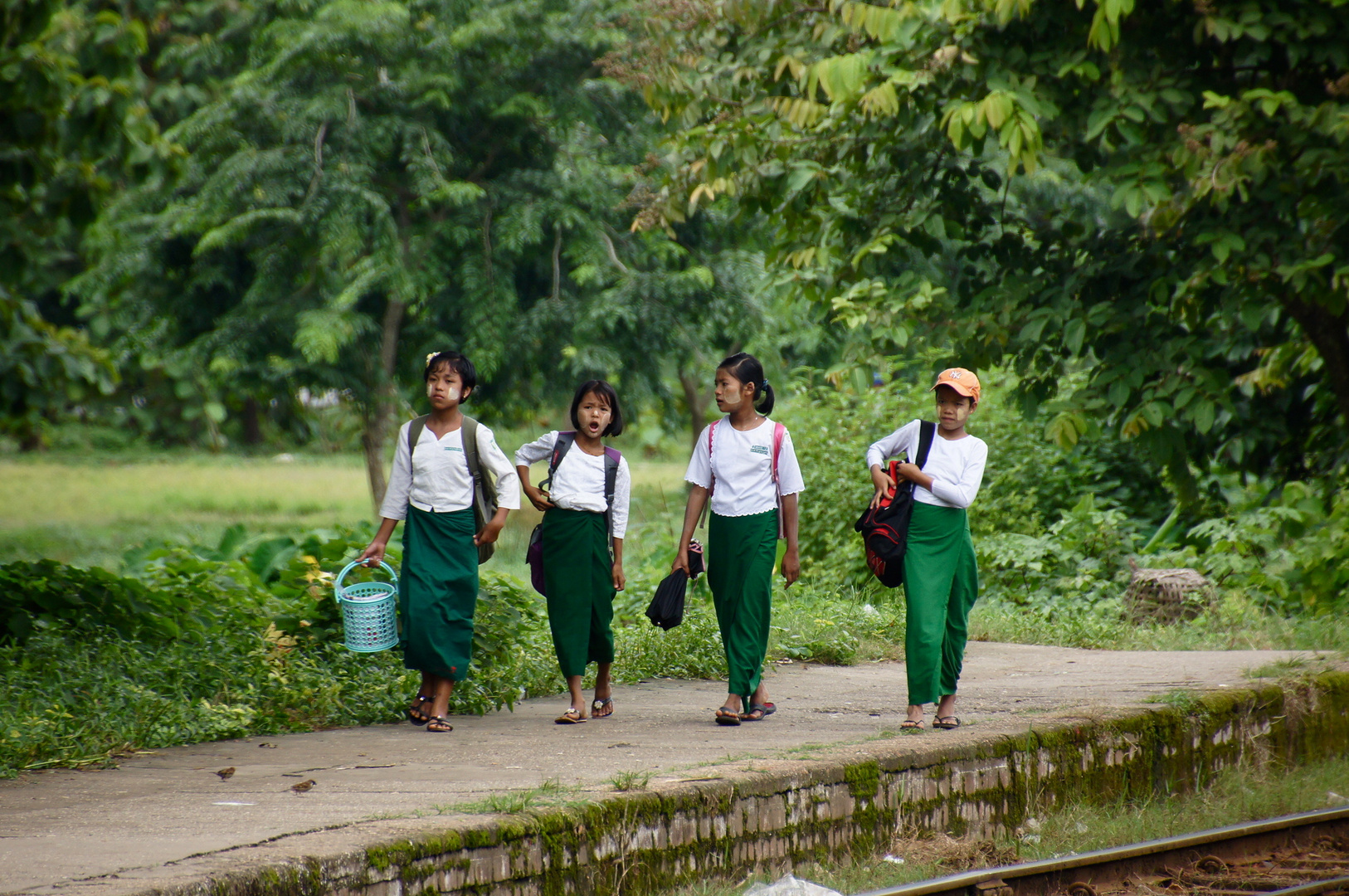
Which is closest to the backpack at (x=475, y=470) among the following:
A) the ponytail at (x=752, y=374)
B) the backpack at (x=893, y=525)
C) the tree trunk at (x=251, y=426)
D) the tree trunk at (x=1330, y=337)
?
the ponytail at (x=752, y=374)

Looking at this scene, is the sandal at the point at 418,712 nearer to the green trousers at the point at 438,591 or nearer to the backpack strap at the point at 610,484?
the green trousers at the point at 438,591

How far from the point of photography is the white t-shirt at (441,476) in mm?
5594

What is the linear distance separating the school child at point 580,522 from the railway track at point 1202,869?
209 centimetres

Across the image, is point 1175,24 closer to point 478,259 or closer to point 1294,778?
point 1294,778

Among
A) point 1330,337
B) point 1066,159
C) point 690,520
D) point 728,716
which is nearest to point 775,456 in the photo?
point 690,520

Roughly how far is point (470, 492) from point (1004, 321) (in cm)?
321

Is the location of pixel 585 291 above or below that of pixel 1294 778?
above

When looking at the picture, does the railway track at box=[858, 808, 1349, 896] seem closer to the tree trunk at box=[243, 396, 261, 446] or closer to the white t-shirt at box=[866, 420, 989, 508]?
the white t-shirt at box=[866, 420, 989, 508]

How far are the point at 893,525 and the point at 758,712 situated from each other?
3.86 feet

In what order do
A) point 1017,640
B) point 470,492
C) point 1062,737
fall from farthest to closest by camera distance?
point 1017,640 < point 470,492 < point 1062,737

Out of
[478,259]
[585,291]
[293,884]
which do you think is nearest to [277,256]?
[478,259]

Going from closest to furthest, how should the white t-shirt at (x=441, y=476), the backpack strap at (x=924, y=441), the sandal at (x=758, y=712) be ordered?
the backpack strap at (x=924, y=441)
the white t-shirt at (x=441, y=476)
the sandal at (x=758, y=712)

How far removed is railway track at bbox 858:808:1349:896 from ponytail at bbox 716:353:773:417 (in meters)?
2.12

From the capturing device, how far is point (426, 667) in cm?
557
